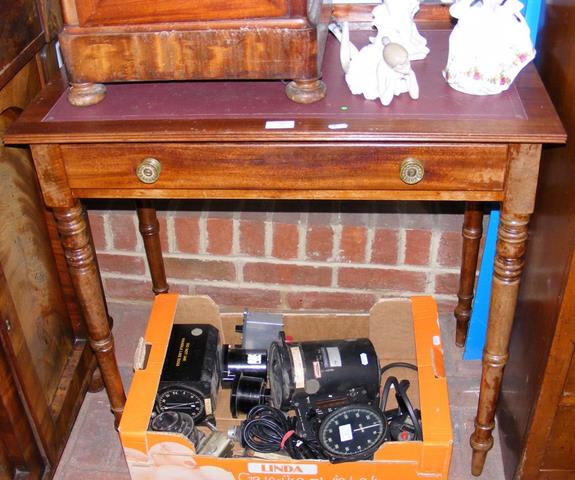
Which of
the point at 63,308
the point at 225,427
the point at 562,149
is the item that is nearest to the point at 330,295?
the point at 225,427

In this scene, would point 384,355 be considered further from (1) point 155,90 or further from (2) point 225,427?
(1) point 155,90

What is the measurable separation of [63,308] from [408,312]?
713 mm

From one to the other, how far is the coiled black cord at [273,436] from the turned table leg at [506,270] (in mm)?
312

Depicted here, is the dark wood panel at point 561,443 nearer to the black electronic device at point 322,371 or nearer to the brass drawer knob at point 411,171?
the black electronic device at point 322,371

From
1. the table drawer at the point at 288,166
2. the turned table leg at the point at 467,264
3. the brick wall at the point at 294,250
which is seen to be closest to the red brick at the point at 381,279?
the brick wall at the point at 294,250

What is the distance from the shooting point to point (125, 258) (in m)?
1.88

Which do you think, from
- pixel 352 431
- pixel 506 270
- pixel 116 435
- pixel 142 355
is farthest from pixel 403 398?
pixel 116 435

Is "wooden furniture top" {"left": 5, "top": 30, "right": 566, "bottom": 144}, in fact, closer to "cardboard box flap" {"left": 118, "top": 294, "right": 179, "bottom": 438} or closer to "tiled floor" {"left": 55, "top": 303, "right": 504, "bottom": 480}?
"cardboard box flap" {"left": 118, "top": 294, "right": 179, "bottom": 438}

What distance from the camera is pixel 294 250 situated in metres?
1.78

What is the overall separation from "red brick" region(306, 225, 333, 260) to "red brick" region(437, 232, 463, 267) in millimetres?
248

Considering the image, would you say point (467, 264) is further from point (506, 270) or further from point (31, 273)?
point (31, 273)

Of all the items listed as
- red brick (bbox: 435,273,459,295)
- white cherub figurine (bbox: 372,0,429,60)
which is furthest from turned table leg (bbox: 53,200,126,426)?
red brick (bbox: 435,273,459,295)

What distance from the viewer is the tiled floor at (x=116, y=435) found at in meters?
1.55

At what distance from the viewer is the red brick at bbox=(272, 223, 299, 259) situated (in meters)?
1.75
